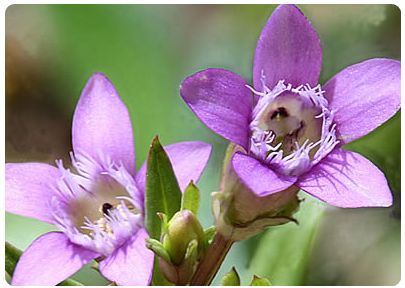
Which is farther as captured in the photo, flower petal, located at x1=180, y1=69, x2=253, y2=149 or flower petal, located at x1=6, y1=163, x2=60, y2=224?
flower petal, located at x1=6, y1=163, x2=60, y2=224

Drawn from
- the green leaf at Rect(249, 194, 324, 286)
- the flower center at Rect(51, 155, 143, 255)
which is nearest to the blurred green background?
the green leaf at Rect(249, 194, 324, 286)

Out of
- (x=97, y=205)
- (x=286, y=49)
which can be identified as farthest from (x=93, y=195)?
(x=286, y=49)

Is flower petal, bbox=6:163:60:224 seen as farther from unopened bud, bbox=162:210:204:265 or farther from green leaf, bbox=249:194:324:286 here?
green leaf, bbox=249:194:324:286

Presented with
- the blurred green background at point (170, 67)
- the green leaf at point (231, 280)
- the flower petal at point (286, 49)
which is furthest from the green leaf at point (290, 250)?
the flower petal at point (286, 49)

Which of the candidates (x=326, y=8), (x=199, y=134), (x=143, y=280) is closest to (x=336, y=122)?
(x=143, y=280)

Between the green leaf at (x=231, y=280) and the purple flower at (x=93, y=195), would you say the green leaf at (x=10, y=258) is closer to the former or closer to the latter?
the purple flower at (x=93, y=195)

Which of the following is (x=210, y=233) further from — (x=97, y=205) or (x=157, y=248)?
(x=97, y=205)

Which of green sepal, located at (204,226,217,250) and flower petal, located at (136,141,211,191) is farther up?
flower petal, located at (136,141,211,191)
